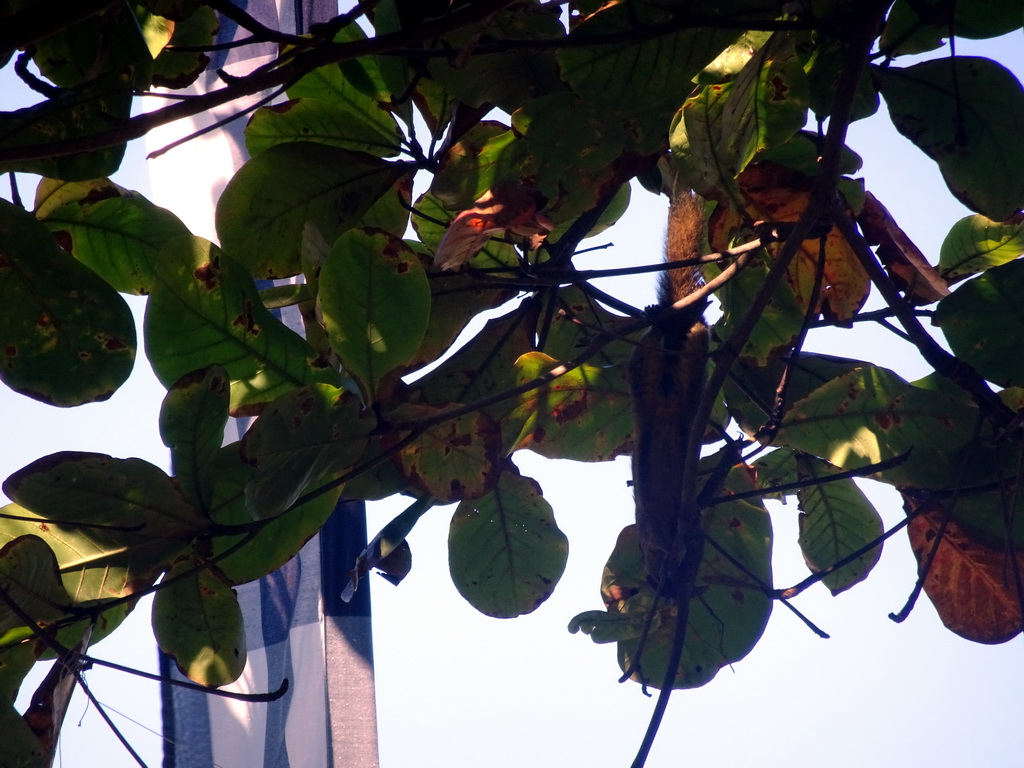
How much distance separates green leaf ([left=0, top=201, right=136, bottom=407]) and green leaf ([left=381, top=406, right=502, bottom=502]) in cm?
21

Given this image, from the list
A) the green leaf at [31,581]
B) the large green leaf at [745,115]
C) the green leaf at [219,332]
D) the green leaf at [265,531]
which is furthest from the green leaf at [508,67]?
the green leaf at [31,581]

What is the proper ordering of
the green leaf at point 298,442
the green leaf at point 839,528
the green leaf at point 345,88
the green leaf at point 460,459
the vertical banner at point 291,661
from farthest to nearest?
the vertical banner at point 291,661 → the green leaf at point 839,528 → the green leaf at point 345,88 → the green leaf at point 460,459 → the green leaf at point 298,442

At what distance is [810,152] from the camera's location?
677 mm

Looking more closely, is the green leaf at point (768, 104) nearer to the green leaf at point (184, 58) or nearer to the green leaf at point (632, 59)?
→ the green leaf at point (632, 59)

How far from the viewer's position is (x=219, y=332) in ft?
1.92

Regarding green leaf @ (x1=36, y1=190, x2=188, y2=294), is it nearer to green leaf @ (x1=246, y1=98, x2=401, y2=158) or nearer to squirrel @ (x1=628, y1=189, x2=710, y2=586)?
green leaf @ (x1=246, y1=98, x2=401, y2=158)

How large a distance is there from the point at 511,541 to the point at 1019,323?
1.52ft

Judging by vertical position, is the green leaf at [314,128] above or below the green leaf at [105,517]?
above

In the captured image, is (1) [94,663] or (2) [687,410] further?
→ (2) [687,410]

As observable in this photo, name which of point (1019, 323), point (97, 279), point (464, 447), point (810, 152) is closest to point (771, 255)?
point (810, 152)

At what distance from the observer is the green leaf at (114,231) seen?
2.23ft

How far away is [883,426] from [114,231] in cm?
66

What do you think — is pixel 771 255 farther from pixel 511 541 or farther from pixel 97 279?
pixel 97 279

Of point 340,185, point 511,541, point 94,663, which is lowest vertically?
point 94,663
